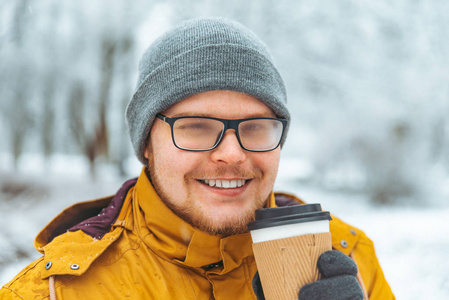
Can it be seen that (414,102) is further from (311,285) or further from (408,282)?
(311,285)

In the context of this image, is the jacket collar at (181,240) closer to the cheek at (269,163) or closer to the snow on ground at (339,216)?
the cheek at (269,163)

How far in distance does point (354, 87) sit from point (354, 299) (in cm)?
853

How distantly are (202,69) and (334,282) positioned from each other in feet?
3.36

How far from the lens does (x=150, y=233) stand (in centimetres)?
174

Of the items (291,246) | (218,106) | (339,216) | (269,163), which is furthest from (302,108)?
(291,246)

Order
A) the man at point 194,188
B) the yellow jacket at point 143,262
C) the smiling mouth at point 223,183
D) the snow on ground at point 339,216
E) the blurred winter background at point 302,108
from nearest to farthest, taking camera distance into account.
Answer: the yellow jacket at point 143,262
the man at point 194,188
the smiling mouth at point 223,183
the snow on ground at point 339,216
the blurred winter background at point 302,108

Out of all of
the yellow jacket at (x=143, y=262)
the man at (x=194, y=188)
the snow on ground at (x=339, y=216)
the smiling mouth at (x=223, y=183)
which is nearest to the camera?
the yellow jacket at (x=143, y=262)

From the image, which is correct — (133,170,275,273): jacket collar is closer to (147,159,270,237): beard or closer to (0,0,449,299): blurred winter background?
(147,159,270,237): beard

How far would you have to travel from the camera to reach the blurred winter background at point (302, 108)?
6715 millimetres

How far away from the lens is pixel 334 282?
126cm

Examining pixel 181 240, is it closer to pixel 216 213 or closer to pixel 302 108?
pixel 216 213

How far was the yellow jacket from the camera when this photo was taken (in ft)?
4.85

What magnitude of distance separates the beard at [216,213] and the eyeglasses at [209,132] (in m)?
0.11

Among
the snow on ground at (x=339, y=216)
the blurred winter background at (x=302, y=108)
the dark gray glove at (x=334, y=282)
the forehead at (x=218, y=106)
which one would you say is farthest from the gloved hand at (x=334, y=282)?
the blurred winter background at (x=302, y=108)
